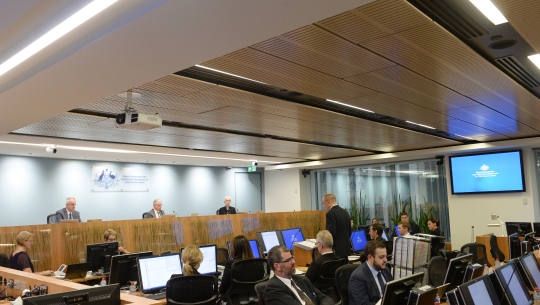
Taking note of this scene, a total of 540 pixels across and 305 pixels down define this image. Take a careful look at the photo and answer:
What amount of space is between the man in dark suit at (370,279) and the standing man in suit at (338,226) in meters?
2.78

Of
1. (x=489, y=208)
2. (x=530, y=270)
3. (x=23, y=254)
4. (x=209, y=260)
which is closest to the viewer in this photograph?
(x=530, y=270)

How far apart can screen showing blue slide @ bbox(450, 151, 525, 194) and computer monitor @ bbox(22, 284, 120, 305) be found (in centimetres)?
1049

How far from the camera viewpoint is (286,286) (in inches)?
150

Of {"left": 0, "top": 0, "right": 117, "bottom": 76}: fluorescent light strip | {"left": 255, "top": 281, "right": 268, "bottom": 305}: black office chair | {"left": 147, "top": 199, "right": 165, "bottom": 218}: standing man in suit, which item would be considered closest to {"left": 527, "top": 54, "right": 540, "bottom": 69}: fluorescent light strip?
{"left": 255, "top": 281, "right": 268, "bottom": 305}: black office chair

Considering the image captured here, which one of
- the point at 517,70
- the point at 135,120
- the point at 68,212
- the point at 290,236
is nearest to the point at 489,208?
the point at 290,236

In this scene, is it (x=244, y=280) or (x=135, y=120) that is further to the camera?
(x=135, y=120)

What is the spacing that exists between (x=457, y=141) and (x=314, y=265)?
7.31 m

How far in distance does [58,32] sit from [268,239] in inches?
217

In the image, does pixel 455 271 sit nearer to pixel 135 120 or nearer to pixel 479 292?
pixel 479 292

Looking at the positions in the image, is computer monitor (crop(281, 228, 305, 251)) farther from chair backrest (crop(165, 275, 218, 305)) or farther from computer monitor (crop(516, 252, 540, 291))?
computer monitor (crop(516, 252, 540, 291))

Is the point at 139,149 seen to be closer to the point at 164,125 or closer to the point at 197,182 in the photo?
the point at 164,125

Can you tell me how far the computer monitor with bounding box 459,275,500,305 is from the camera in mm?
2705

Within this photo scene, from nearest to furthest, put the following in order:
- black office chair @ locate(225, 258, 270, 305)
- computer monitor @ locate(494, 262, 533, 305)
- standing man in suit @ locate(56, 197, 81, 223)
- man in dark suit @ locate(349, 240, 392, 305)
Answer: computer monitor @ locate(494, 262, 533, 305) < man in dark suit @ locate(349, 240, 392, 305) < black office chair @ locate(225, 258, 270, 305) < standing man in suit @ locate(56, 197, 81, 223)

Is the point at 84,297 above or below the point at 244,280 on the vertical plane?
above
